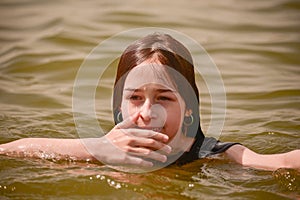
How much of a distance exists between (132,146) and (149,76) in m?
0.45

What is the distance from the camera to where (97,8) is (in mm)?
10469

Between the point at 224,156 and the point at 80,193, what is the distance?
112 cm

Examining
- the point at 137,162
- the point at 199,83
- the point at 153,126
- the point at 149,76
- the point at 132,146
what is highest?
the point at 149,76

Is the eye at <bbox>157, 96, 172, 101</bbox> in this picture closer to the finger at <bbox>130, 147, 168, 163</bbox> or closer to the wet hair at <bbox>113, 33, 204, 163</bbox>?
the wet hair at <bbox>113, 33, 204, 163</bbox>

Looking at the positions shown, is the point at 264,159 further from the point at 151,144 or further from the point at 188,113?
the point at 151,144

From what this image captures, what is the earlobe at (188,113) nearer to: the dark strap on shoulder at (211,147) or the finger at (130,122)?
the dark strap on shoulder at (211,147)

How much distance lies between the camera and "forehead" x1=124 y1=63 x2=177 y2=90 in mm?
3859

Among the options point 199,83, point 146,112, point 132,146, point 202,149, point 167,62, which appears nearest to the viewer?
point 146,112

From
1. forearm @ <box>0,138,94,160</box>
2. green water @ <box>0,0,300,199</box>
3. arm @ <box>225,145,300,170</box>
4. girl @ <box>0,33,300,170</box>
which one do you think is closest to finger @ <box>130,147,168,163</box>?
girl @ <box>0,33,300,170</box>

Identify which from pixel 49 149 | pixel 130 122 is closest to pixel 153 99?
pixel 130 122

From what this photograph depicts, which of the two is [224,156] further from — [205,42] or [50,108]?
[205,42]

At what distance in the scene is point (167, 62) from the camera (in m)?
3.96

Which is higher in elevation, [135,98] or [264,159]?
[135,98]

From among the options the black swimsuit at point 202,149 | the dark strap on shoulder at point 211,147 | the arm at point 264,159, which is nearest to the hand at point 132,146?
the black swimsuit at point 202,149
